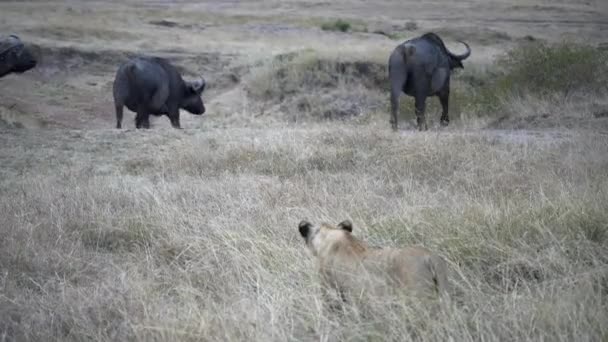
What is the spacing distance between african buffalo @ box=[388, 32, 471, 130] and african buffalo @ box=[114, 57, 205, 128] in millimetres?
5335

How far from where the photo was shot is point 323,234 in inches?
174

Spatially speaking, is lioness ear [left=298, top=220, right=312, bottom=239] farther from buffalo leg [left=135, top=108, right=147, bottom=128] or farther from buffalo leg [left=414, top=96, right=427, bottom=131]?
buffalo leg [left=135, top=108, right=147, bottom=128]

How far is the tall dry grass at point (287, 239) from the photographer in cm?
382

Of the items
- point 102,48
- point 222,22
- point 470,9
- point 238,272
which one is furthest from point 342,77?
point 470,9

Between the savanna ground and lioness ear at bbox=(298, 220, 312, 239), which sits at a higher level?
lioness ear at bbox=(298, 220, 312, 239)

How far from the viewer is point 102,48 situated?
27.4 m

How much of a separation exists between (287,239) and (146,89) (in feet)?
38.1

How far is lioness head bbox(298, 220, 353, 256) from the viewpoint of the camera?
4.31 metres

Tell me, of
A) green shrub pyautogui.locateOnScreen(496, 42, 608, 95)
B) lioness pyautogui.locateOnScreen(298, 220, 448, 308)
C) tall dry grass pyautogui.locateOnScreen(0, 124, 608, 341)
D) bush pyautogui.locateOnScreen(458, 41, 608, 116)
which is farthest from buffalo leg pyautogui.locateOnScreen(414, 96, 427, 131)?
lioness pyautogui.locateOnScreen(298, 220, 448, 308)

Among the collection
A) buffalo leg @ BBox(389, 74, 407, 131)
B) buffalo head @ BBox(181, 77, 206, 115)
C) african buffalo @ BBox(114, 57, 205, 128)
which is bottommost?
buffalo head @ BBox(181, 77, 206, 115)

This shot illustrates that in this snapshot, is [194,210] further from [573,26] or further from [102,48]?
[573,26]

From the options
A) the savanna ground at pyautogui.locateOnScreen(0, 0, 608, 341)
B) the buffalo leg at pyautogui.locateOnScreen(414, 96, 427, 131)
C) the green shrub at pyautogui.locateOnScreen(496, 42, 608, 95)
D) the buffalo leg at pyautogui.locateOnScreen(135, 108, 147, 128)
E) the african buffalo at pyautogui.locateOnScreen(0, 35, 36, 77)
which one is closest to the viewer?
the savanna ground at pyautogui.locateOnScreen(0, 0, 608, 341)

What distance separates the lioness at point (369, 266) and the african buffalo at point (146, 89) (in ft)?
41.2

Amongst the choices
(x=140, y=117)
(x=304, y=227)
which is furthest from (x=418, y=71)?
(x=304, y=227)
